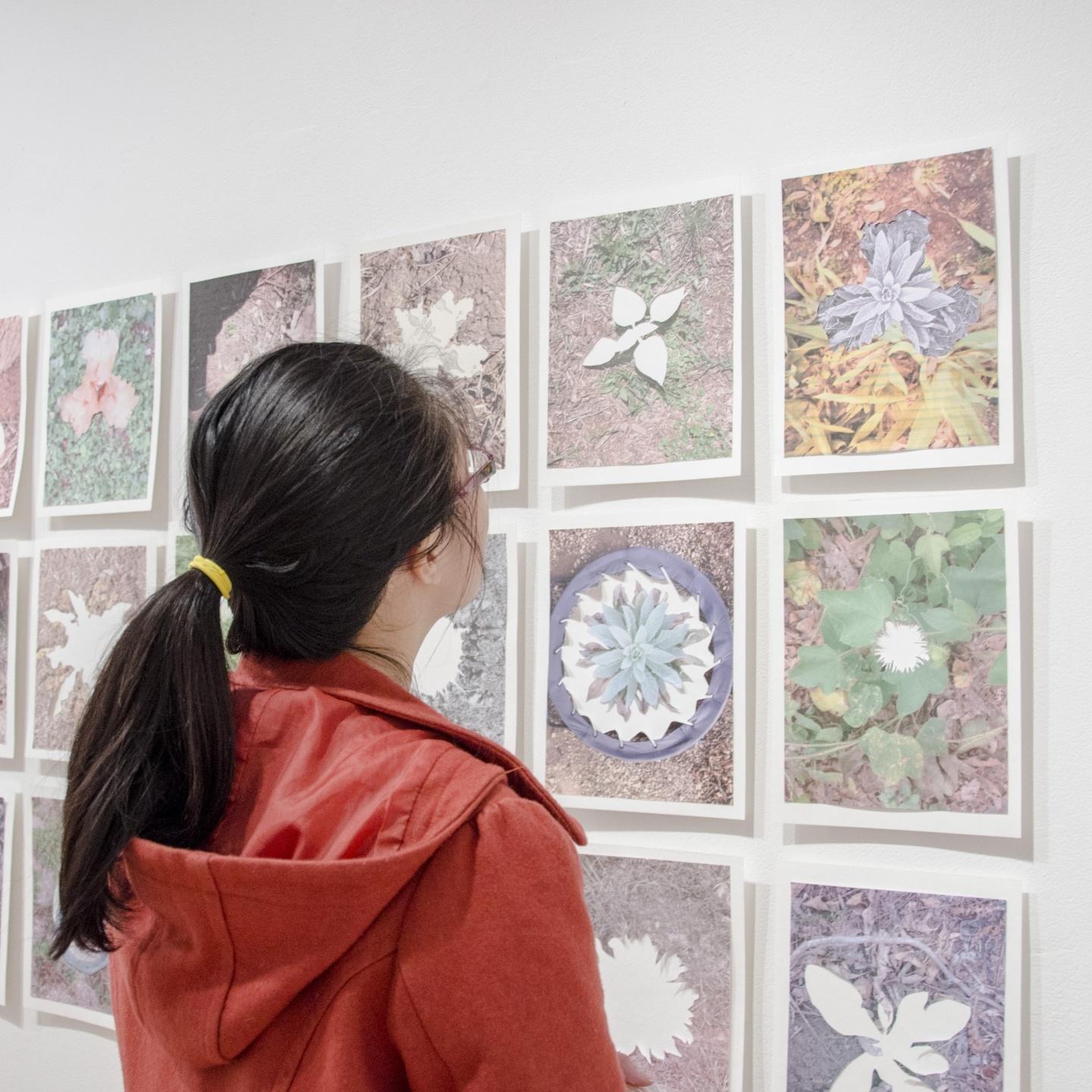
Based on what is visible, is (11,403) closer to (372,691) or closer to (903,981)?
(372,691)

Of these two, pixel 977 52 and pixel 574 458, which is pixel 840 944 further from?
pixel 977 52

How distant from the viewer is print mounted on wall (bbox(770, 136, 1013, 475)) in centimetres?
113

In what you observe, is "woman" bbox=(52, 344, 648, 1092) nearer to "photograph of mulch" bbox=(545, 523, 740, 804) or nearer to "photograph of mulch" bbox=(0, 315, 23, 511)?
"photograph of mulch" bbox=(545, 523, 740, 804)

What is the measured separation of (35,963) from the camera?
169 cm

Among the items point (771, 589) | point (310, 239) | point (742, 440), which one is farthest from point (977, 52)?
point (310, 239)

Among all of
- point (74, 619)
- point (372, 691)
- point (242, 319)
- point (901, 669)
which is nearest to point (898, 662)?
point (901, 669)

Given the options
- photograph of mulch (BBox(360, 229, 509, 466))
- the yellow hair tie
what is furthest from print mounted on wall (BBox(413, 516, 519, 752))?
the yellow hair tie

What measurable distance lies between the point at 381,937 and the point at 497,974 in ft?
0.25

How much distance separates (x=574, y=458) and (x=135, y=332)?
75cm

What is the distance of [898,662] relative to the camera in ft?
3.76

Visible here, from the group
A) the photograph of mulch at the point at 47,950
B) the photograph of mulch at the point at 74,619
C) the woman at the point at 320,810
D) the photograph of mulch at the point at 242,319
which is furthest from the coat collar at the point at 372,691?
the photograph of mulch at the point at 47,950

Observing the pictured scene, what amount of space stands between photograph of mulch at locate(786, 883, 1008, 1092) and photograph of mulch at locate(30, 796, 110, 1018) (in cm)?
100

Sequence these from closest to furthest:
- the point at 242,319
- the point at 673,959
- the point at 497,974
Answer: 1. the point at 497,974
2. the point at 673,959
3. the point at 242,319

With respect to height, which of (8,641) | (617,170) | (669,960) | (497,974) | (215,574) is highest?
(617,170)
